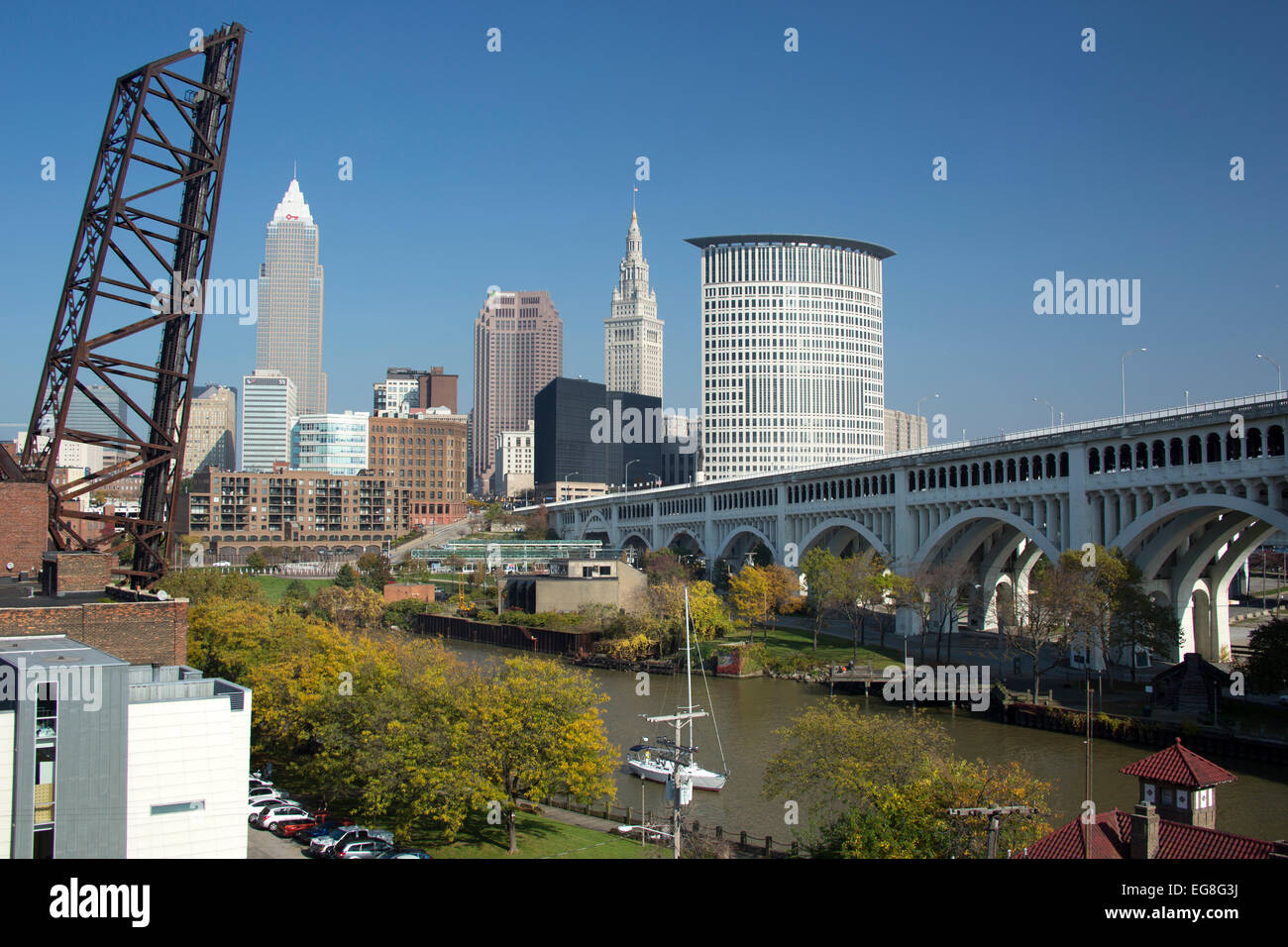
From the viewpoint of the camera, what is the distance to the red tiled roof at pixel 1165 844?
50.2 feet

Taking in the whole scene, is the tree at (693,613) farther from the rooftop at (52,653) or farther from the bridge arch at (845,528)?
the rooftop at (52,653)

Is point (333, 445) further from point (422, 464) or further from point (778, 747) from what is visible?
point (778, 747)

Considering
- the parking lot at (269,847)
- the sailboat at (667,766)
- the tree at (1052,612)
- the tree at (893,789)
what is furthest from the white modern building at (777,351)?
the parking lot at (269,847)

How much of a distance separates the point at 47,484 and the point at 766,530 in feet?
219

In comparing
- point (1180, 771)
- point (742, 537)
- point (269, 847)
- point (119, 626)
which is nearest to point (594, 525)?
point (742, 537)

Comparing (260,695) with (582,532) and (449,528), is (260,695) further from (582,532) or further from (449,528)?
(449,528)

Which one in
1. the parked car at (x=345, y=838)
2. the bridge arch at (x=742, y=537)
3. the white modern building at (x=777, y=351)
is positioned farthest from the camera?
the white modern building at (x=777, y=351)

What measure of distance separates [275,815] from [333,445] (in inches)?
6183

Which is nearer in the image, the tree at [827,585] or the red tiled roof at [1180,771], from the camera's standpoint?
the red tiled roof at [1180,771]

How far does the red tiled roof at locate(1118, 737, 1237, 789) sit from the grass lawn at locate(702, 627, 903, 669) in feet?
103

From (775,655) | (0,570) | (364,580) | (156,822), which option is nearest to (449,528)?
(364,580)

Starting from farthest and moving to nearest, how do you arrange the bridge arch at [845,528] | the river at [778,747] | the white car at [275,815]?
1. the bridge arch at [845,528]
2. the river at [778,747]
3. the white car at [275,815]

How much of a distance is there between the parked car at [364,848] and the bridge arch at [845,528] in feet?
159

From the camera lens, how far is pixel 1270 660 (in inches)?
1355
